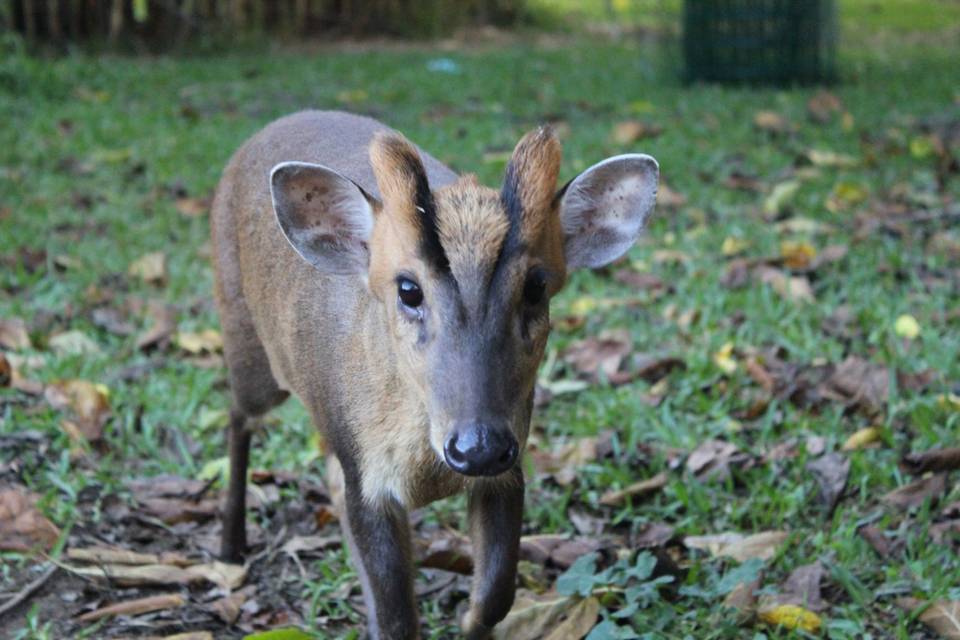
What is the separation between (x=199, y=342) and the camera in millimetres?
5336

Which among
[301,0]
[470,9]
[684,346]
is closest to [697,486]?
[684,346]

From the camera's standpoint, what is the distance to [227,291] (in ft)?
13.0

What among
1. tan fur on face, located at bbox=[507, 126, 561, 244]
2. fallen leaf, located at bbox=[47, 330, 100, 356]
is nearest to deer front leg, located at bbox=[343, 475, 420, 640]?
tan fur on face, located at bbox=[507, 126, 561, 244]

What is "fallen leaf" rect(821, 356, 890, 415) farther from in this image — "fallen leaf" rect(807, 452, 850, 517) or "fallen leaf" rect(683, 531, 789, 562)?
"fallen leaf" rect(683, 531, 789, 562)

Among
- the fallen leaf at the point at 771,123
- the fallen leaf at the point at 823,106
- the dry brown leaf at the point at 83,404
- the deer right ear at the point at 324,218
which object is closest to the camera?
the deer right ear at the point at 324,218

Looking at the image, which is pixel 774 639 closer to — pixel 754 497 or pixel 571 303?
pixel 754 497

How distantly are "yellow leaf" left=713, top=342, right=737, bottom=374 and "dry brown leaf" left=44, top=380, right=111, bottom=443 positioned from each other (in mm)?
2239

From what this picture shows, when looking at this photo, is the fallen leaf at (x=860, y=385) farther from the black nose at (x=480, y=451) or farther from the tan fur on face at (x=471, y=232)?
the black nose at (x=480, y=451)

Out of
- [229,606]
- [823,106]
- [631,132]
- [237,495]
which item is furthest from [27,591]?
[823,106]

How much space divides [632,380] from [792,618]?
1.84 metres

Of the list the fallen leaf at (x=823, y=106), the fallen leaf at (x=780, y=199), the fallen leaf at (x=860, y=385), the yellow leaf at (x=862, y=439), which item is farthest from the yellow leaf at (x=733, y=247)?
the fallen leaf at (x=823, y=106)

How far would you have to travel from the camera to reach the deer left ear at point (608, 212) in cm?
307

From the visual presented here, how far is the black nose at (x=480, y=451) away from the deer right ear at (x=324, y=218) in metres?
0.68

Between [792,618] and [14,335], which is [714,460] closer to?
[792,618]
